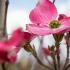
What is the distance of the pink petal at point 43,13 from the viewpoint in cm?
45

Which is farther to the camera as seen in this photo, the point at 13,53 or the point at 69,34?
the point at 69,34

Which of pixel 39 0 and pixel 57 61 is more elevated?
pixel 39 0

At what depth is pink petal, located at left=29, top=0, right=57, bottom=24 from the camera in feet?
1.46

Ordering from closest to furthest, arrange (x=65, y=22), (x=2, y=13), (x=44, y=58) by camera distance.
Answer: (x=65, y=22) < (x=2, y=13) < (x=44, y=58)

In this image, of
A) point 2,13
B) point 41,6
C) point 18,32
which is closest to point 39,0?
point 41,6

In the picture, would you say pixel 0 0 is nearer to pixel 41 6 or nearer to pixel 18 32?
pixel 41 6

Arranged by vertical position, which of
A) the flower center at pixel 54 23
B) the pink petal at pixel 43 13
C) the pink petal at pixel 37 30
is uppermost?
the pink petal at pixel 43 13

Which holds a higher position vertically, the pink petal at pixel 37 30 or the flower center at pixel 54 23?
the flower center at pixel 54 23

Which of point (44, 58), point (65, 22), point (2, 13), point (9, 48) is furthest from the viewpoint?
point (44, 58)

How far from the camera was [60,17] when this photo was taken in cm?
46

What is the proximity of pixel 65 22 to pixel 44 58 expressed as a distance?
0.92ft

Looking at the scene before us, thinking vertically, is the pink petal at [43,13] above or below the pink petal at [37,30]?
above

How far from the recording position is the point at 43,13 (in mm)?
467

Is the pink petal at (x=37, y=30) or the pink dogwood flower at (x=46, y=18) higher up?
the pink dogwood flower at (x=46, y=18)
